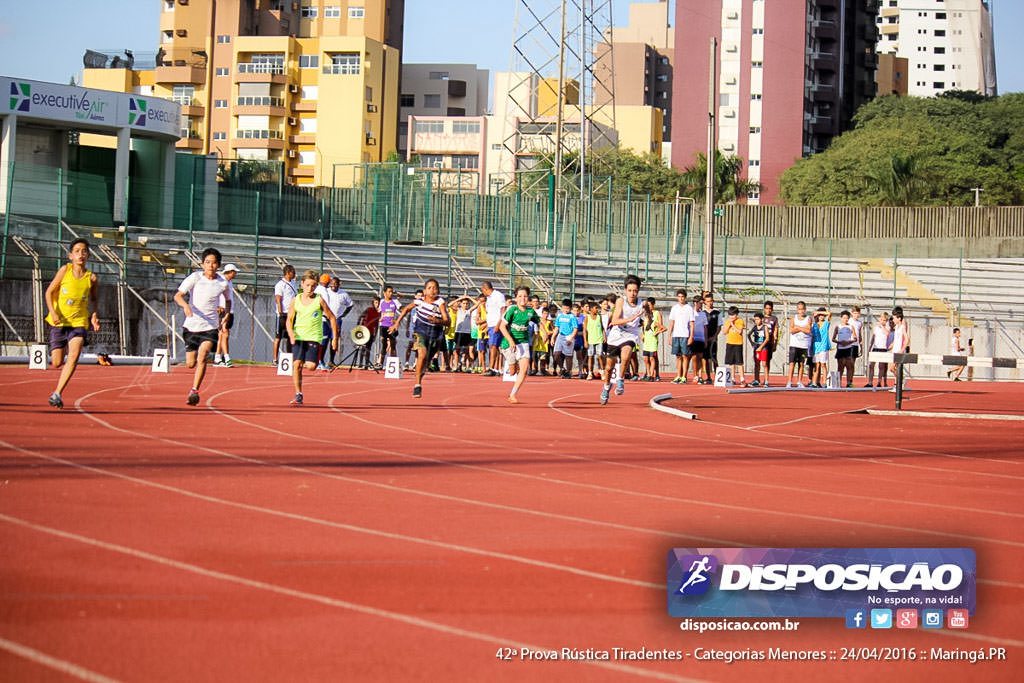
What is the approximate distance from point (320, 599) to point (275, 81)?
92.2 metres

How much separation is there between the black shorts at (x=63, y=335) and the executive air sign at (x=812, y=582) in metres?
11.1

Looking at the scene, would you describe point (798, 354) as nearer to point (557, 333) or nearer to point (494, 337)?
point (557, 333)

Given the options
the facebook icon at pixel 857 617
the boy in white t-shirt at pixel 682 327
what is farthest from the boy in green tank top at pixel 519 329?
the facebook icon at pixel 857 617

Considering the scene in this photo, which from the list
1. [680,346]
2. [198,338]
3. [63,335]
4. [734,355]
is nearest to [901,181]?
[734,355]

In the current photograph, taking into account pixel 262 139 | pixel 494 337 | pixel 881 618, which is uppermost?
pixel 262 139

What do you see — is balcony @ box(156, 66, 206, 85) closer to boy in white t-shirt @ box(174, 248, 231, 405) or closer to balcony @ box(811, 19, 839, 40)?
balcony @ box(811, 19, 839, 40)

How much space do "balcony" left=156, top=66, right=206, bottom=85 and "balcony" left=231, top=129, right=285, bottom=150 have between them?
196 inches

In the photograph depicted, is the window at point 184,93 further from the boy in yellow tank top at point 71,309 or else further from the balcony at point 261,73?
the boy in yellow tank top at point 71,309

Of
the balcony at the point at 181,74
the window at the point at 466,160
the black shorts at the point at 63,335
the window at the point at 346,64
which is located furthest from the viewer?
the window at the point at 466,160

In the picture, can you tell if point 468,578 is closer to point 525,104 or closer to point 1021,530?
point 1021,530

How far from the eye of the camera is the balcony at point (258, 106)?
94.6 metres

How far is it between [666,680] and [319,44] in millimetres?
94383

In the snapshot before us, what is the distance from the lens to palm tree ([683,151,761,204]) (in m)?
85.9

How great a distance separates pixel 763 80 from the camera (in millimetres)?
95562
